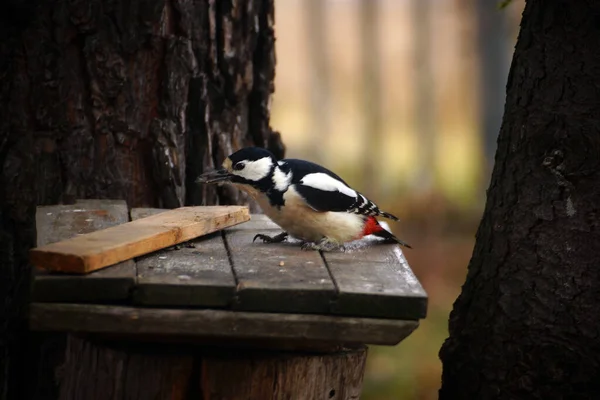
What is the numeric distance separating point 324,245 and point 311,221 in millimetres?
118

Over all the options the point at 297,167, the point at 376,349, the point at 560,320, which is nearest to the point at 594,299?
the point at 560,320

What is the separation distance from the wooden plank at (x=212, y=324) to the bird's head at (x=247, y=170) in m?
0.94

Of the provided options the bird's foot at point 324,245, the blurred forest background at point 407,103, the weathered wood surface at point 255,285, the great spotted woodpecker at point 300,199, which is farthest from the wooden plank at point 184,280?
the blurred forest background at point 407,103

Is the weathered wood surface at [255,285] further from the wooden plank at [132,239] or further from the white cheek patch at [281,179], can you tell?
the white cheek patch at [281,179]

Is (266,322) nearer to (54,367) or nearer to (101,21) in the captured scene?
(54,367)

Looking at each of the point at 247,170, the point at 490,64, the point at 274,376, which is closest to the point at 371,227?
the point at 247,170

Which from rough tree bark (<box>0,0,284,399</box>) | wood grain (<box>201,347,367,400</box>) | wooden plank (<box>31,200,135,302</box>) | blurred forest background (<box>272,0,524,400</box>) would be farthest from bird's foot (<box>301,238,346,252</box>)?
blurred forest background (<box>272,0,524,400</box>)

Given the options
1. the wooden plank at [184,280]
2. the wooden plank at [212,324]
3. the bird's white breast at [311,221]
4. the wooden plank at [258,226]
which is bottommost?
the wooden plank at [212,324]

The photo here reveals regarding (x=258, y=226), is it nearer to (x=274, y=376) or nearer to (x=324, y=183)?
(x=324, y=183)

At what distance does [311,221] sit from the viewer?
3.58m

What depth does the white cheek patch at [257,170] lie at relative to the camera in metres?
3.62

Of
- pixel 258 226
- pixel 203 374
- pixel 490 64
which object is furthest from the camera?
pixel 490 64

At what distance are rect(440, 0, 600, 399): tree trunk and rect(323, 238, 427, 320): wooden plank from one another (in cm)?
52

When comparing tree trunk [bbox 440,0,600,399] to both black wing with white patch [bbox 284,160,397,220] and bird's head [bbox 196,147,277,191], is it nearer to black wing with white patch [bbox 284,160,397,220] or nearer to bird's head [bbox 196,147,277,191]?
black wing with white patch [bbox 284,160,397,220]
